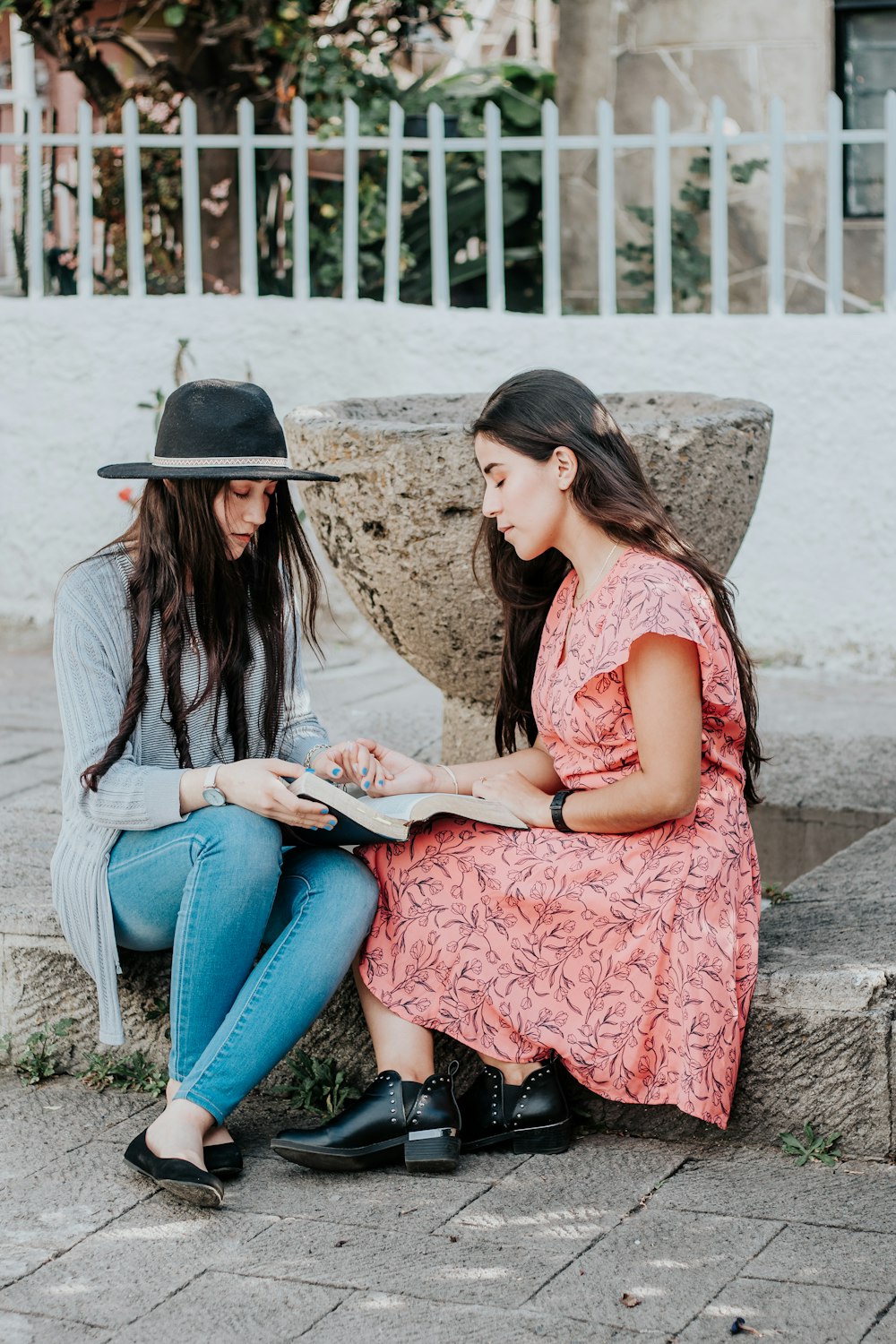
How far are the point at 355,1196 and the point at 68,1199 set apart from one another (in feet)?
1.44

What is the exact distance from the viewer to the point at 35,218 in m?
6.43

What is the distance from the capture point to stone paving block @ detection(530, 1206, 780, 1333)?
84.6 inches

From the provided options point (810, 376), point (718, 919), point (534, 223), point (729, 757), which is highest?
point (534, 223)

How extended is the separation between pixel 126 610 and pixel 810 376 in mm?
3737

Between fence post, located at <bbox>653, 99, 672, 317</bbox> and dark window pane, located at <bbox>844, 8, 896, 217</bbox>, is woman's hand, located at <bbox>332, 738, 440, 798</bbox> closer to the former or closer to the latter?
fence post, located at <bbox>653, 99, 672, 317</bbox>

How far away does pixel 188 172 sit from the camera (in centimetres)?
613

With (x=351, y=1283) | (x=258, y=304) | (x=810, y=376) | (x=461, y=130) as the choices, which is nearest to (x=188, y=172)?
(x=258, y=304)

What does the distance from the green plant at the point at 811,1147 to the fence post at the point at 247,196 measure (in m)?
4.48

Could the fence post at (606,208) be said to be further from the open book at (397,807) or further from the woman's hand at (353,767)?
the open book at (397,807)

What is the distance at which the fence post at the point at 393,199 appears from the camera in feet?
19.9

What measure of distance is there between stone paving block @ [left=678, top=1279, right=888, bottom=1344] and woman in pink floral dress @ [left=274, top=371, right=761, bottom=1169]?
1.18 feet

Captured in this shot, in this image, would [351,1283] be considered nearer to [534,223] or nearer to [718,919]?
[718,919]

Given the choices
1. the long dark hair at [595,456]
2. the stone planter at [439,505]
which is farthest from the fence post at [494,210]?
the long dark hair at [595,456]

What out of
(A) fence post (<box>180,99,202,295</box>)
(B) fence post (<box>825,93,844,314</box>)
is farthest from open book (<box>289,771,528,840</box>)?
(A) fence post (<box>180,99,202,295</box>)
